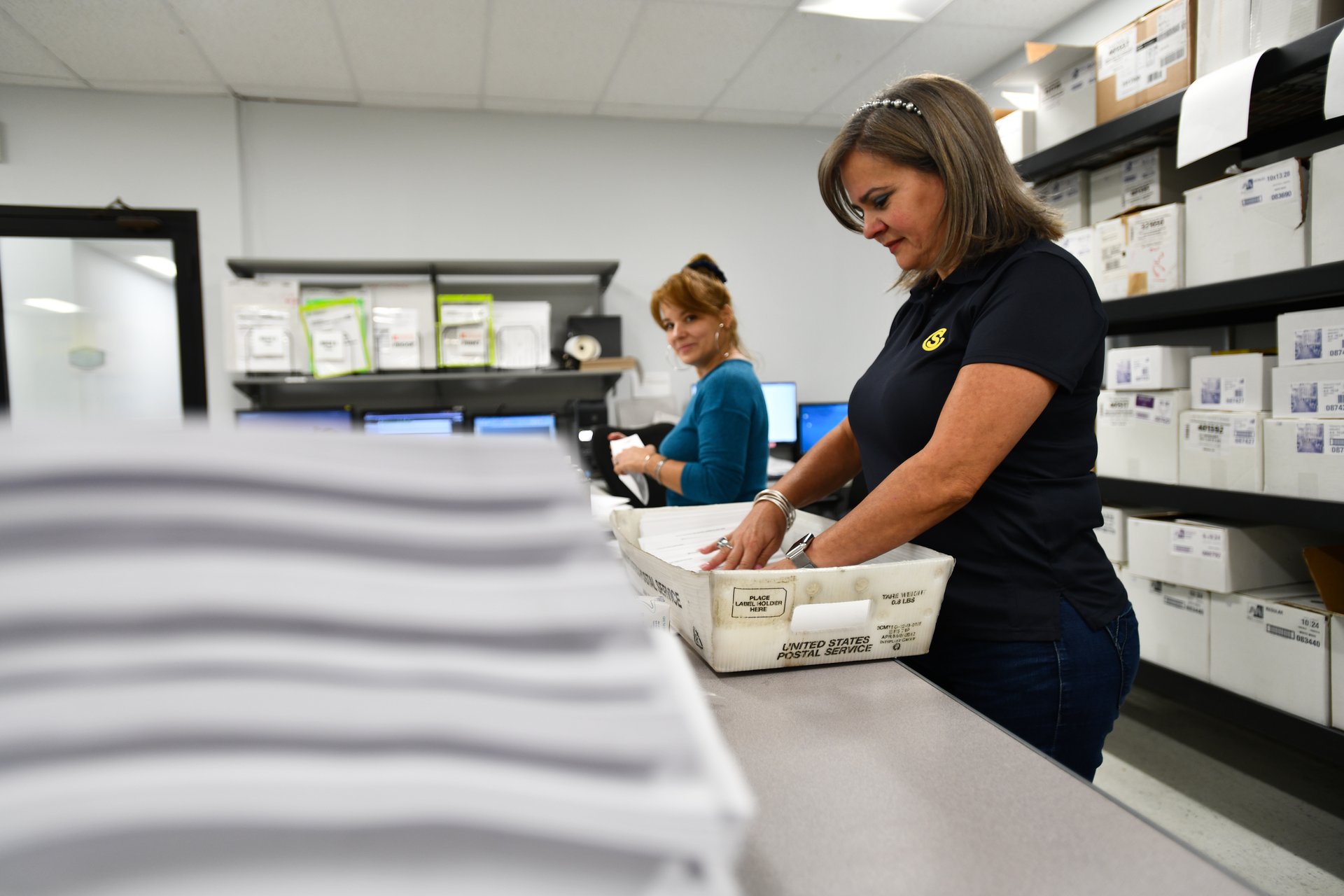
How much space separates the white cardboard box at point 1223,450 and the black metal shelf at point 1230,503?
3cm

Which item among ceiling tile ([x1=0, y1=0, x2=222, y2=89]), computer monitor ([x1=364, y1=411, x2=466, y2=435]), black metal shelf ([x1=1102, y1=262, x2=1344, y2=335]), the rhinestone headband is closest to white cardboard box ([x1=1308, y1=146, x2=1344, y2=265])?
black metal shelf ([x1=1102, y1=262, x2=1344, y2=335])

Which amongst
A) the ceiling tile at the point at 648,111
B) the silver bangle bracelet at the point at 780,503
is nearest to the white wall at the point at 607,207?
the ceiling tile at the point at 648,111

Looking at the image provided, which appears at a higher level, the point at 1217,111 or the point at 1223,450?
the point at 1217,111

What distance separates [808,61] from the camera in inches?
133

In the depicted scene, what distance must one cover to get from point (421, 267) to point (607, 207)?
3.52 feet

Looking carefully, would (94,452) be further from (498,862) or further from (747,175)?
(747,175)

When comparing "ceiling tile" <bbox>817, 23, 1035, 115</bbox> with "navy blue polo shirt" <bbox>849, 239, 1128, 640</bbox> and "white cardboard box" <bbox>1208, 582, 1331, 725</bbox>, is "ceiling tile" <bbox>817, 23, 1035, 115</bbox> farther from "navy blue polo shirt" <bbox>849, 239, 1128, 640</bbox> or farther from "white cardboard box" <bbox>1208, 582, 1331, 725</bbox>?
"navy blue polo shirt" <bbox>849, 239, 1128, 640</bbox>

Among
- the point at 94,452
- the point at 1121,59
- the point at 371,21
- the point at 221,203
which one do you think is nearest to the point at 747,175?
the point at 371,21

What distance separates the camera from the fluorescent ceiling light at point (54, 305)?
3.58m

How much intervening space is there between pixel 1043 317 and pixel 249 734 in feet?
2.81

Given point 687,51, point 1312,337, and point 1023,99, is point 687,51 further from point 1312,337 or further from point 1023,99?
point 1312,337

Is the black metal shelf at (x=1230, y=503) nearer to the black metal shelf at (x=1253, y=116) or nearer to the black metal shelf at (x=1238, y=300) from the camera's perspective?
the black metal shelf at (x=1238, y=300)

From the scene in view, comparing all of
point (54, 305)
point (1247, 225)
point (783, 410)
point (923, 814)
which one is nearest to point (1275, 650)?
point (1247, 225)

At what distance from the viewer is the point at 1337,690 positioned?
150 centimetres
